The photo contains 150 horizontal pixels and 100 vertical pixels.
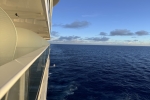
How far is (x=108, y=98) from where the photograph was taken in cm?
1520

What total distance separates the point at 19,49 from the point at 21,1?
1.54 meters

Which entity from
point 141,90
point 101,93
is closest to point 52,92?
point 101,93

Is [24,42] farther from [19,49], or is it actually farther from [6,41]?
[6,41]

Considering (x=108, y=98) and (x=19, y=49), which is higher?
(x=19, y=49)

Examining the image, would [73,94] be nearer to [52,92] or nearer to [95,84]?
[52,92]

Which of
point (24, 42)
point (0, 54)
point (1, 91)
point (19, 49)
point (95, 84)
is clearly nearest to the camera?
point (1, 91)

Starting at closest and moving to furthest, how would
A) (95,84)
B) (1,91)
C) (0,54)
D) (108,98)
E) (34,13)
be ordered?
1. (1,91)
2. (0,54)
3. (34,13)
4. (108,98)
5. (95,84)

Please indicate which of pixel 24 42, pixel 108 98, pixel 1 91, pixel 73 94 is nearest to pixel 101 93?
pixel 108 98

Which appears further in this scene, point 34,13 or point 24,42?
point 34,13

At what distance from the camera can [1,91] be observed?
41.1 inches

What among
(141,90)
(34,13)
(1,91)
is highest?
(34,13)

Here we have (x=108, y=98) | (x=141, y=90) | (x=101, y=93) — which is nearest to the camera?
(x=108, y=98)

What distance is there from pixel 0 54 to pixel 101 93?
1489 centimetres

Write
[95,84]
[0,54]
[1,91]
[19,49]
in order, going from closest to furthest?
[1,91] → [0,54] → [19,49] → [95,84]
